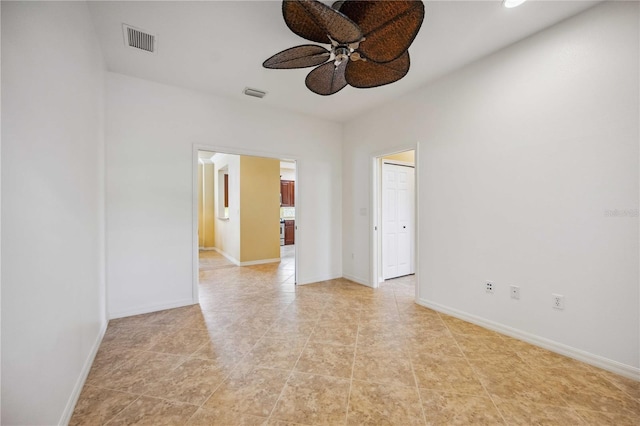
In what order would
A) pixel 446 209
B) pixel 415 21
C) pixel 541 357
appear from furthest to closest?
1. pixel 446 209
2. pixel 541 357
3. pixel 415 21

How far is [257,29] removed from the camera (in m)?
2.29

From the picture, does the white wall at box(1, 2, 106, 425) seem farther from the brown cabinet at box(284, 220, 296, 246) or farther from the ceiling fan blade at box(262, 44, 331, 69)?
the brown cabinet at box(284, 220, 296, 246)

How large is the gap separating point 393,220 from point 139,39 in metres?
4.08

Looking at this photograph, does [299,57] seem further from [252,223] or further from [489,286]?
[252,223]

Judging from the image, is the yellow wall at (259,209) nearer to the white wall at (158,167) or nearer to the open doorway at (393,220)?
the white wall at (158,167)

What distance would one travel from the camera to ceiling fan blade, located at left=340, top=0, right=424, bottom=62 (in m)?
1.41

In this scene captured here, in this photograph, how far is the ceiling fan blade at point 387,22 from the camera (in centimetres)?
Result: 141

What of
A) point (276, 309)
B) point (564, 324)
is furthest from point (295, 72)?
point (564, 324)

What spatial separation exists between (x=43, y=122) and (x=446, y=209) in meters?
3.38

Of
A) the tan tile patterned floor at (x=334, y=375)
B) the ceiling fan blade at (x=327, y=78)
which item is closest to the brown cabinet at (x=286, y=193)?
the tan tile patterned floor at (x=334, y=375)

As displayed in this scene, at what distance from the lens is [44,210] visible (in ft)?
4.21

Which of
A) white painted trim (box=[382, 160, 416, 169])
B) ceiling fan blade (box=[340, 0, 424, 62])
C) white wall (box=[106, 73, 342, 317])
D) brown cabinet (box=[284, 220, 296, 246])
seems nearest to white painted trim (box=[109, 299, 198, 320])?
white wall (box=[106, 73, 342, 317])

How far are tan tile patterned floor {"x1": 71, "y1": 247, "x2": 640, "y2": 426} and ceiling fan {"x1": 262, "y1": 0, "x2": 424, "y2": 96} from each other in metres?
2.24

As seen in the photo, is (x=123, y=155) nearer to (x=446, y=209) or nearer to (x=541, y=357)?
(x=446, y=209)
